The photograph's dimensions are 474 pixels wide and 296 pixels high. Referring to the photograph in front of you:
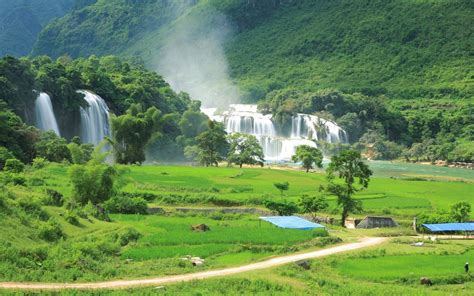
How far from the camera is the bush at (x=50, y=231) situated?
2517 centimetres

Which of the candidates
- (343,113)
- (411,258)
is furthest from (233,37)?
(411,258)

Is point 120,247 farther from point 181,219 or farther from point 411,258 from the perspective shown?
point 411,258

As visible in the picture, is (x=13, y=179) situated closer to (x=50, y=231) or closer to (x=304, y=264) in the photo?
(x=50, y=231)

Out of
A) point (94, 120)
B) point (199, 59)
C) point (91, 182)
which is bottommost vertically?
point (91, 182)

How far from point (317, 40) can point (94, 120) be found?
328ft

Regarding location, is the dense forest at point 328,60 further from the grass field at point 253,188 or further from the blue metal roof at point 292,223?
the blue metal roof at point 292,223

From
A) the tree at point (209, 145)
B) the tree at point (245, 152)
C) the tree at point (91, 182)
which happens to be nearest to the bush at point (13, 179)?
the tree at point (91, 182)

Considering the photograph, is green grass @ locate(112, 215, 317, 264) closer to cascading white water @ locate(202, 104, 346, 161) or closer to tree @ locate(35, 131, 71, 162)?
tree @ locate(35, 131, 71, 162)

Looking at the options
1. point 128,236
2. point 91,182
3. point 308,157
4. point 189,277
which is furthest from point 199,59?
point 189,277

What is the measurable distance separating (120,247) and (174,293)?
290 inches

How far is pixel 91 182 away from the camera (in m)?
35.8

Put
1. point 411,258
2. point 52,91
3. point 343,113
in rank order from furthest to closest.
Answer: point 343,113, point 52,91, point 411,258

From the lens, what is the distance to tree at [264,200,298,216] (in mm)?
38534

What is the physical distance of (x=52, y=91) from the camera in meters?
73.4
